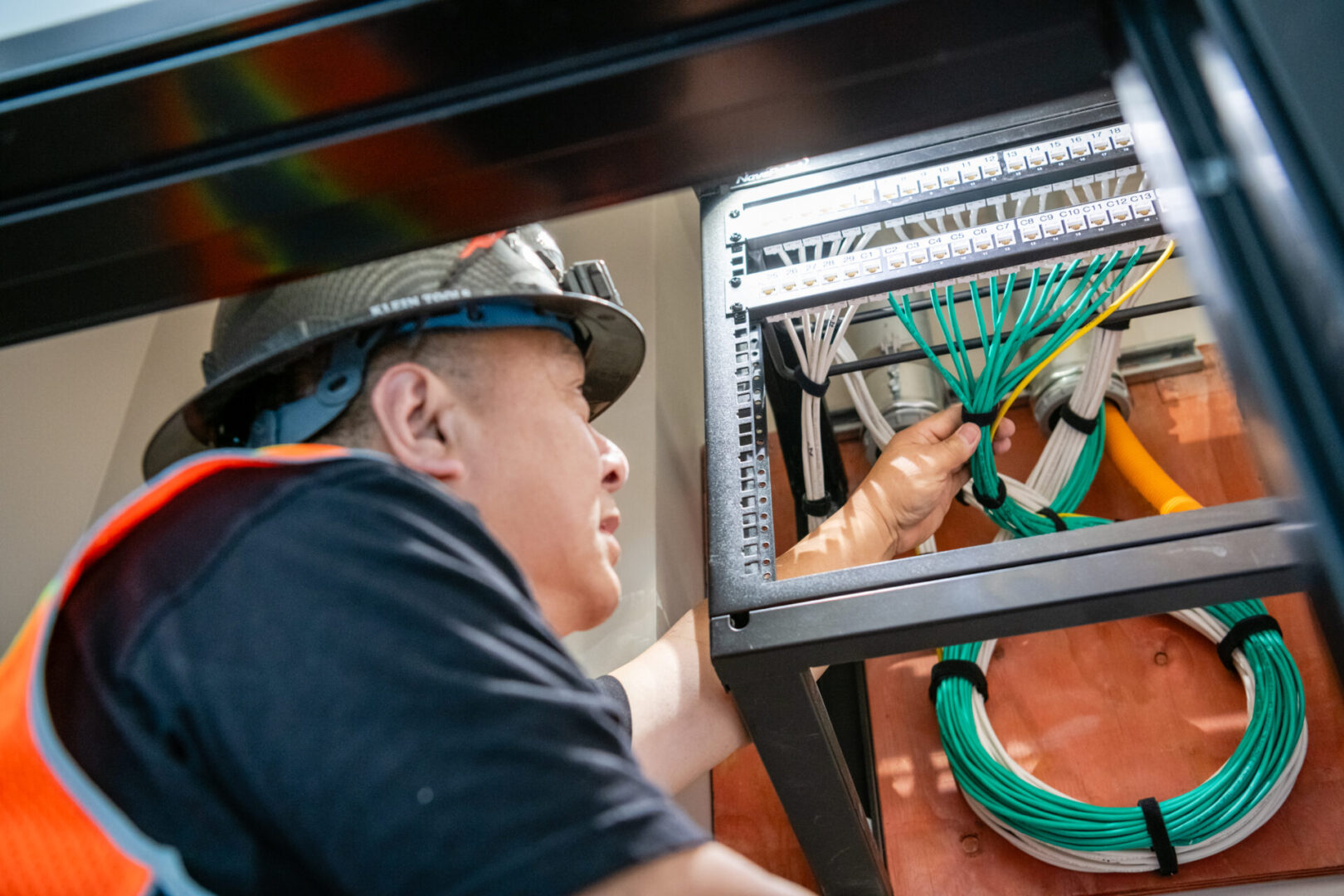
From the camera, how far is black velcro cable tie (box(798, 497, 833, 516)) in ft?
4.89

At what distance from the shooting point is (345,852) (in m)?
0.42

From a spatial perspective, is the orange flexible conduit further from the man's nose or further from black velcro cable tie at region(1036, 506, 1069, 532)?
the man's nose

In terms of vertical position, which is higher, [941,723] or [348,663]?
[348,663]

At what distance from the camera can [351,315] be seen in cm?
76

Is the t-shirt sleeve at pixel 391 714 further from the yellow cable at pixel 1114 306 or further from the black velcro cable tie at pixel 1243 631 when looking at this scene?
the black velcro cable tie at pixel 1243 631

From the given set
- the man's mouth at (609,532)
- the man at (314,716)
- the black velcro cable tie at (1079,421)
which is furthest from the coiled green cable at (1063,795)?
the man at (314,716)

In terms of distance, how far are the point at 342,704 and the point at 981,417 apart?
0.95 meters

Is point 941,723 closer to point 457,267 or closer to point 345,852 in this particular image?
point 457,267

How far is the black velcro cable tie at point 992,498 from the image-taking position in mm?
1282

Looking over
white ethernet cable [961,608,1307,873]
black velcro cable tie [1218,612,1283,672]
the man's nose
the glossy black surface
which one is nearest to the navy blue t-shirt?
the glossy black surface

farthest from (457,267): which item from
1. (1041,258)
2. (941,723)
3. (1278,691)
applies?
(1278,691)

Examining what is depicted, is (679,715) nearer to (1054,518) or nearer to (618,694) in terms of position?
(618,694)

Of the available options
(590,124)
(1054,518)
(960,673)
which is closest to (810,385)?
(1054,518)

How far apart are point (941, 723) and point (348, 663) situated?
114cm
